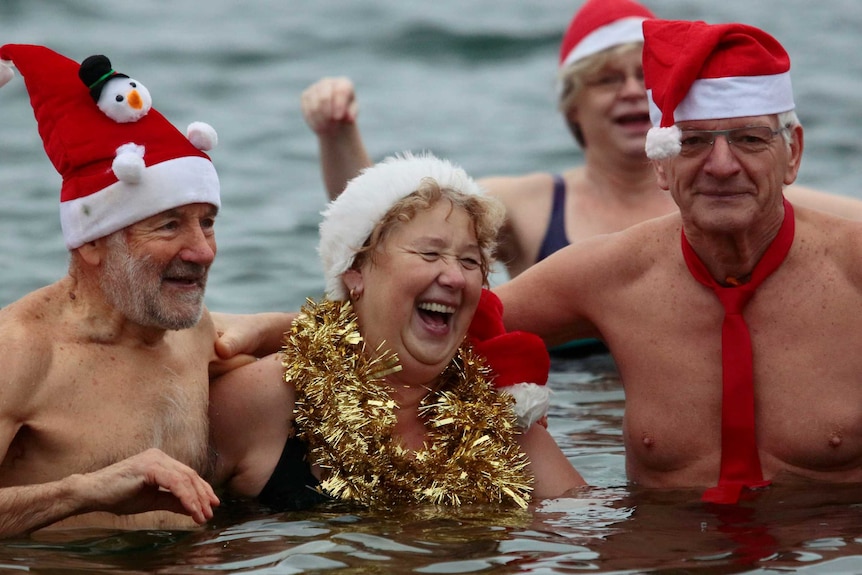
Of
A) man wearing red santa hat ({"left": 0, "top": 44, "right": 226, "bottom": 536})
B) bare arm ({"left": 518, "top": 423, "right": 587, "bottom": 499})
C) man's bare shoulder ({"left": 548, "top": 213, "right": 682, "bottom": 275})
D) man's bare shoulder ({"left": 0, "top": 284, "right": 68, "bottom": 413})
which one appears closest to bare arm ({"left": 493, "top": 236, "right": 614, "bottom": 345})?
man's bare shoulder ({"left": 548, "top": 213, "right": 682, "bottom": 275})

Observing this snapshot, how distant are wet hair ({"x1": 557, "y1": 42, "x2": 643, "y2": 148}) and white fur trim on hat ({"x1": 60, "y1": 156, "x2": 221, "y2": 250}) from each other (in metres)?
4.20

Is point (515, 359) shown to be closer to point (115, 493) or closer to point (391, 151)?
point (115, 493)

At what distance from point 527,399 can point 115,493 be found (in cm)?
166

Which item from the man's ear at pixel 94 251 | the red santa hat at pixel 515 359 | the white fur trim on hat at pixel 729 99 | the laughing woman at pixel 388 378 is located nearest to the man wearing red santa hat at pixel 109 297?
the man's ear at pixel 94 251

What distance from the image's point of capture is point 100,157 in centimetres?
571

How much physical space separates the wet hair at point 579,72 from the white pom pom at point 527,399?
147 inches

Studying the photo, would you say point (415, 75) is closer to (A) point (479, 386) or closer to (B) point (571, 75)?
(B) point (571, 75)

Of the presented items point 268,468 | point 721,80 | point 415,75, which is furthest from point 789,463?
point 415,75

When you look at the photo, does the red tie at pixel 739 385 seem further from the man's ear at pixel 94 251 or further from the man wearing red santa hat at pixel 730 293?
the man's ear at pixel 94 251

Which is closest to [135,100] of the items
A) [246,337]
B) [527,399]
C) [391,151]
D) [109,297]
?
[109,297]

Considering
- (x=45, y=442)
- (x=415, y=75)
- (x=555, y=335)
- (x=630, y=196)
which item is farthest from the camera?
(x=415, y=75)

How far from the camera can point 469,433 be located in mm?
6000

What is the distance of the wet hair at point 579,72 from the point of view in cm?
935

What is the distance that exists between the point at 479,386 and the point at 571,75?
3.95 m
